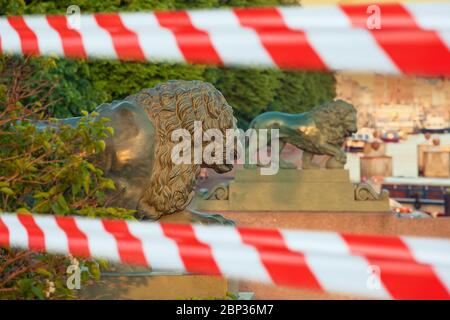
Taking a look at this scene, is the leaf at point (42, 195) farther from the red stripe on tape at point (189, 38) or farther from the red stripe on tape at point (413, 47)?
the red stripe on tape at point (413, 47)

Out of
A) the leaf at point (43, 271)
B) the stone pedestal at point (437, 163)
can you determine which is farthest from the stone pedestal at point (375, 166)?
the leaf at point (43, 271)

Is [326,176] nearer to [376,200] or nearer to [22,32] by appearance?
[376,200]

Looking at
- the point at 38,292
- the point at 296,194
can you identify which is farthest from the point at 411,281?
the point at 296,194

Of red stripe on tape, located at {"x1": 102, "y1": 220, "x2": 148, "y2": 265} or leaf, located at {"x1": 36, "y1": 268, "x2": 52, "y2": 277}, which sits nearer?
red stripe on tape, located at {"x1": 102, "y1": 220, "x2": 148, "y2": 265}

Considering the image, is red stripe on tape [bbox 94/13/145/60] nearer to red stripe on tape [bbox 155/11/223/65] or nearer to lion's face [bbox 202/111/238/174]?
red stripe on tape [bbox 155/11/223/65]

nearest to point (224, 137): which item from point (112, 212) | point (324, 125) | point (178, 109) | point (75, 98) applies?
point (178, 109)

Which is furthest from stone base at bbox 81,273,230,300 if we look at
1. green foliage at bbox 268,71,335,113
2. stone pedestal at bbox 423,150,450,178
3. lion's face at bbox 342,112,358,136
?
stone pedestal at bbox 423,150,450,178

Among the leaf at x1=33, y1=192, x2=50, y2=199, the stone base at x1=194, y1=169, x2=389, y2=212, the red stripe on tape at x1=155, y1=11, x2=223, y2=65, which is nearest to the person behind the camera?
the red stripe on tape at x1=155, y1=11, x2=223, y2=65

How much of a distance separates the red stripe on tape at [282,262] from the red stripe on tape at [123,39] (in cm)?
47

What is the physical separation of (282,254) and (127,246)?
0.40 m

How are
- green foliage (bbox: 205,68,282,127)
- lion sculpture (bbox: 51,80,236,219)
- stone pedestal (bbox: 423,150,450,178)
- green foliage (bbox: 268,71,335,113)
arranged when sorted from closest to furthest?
lion sculpture (bbox: 51,80,236,219)
green foliage (bbox: 205,68,282,127)
green foliage (bbox: 268,71,335,113)
stone pedestal (bbox: 423,150,450,178)

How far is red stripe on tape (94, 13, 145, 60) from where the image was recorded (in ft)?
6.61

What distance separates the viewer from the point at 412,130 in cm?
8994

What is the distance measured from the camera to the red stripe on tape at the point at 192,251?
6.14 ft
